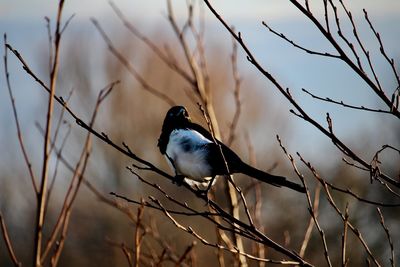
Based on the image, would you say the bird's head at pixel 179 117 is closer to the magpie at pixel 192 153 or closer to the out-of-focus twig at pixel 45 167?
the magpie at pixel 192 153

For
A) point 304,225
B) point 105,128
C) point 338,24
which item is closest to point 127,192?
Result: point 105,128

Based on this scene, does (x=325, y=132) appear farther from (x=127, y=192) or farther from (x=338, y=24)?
(x=127, y=192)

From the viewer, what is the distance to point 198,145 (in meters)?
3.73

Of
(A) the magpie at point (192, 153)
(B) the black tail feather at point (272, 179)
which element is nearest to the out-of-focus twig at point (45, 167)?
(B) the black tail feather at point (272, 179)

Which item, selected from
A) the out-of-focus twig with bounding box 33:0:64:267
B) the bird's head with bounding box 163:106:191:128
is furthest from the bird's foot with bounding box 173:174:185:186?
the out-of-focus twig with bounding box 33:0:64:267

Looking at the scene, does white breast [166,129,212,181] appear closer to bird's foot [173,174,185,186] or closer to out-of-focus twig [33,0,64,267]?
bird's foot [173,174,185,186]

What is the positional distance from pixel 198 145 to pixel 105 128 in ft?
77.4

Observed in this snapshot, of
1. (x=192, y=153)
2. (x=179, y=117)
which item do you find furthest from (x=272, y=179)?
(x=179, y=117)

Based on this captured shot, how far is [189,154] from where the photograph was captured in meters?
3.72

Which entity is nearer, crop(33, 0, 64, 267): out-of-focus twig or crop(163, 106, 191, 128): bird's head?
crop(33, 0, 64, 267): out-of-focus twig

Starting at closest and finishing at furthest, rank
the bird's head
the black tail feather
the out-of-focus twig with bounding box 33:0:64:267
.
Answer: the out-of-focus twig with bounding box 33:0:64:267 < the black tail feather < the bird's head

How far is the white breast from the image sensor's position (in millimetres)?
3693

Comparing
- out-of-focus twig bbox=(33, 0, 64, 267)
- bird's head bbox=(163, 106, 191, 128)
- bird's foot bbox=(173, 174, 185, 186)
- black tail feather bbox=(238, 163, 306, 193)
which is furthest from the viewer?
bird's head bbox=(163, 106, 191, 128)

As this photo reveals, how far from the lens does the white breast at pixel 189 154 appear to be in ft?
12.1
